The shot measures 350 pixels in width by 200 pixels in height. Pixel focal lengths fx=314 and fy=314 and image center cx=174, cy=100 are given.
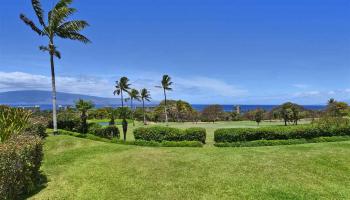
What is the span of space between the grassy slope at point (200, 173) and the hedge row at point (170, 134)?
4089mm

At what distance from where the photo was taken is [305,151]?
17.7 meters

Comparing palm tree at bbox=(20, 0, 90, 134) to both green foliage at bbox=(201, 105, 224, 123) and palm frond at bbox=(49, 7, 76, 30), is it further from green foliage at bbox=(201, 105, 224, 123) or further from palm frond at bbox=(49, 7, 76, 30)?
green foliage at bbox=(201, 105, 224, 123)

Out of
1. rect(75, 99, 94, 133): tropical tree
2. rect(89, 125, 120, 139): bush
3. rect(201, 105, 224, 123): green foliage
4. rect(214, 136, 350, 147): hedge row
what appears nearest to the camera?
rect(214, 136, 350, 147): hedge row

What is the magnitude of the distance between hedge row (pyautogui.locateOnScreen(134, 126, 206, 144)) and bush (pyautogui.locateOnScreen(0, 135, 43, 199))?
39.0ft

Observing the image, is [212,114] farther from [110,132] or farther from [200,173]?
[200,173]

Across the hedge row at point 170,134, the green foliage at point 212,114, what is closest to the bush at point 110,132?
the hedge row at point 170,134

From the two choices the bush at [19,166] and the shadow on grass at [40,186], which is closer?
the bush at [19,166]

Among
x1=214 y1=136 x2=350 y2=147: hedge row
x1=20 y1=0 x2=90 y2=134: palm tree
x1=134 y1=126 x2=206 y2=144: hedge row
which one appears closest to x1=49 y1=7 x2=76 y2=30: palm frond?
x1=20 y1=0 x2=90 y2=134: palm tree

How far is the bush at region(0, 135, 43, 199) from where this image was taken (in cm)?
962

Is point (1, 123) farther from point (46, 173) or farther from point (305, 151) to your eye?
point (305, 151)

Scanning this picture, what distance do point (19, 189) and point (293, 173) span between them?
11.3 meters

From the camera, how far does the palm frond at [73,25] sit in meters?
27.8

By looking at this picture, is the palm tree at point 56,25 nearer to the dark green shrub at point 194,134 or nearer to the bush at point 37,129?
the bush at point 37,129

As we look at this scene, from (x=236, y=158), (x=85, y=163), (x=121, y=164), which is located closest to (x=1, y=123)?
(x=85, y=163)
